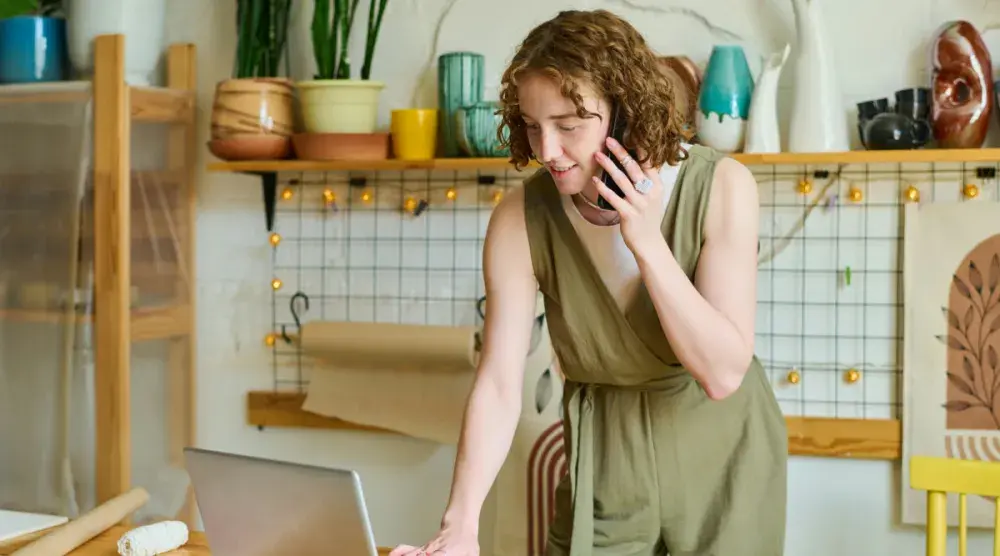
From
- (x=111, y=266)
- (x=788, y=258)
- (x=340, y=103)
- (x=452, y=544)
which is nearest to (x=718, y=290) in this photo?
(x=452, y=544)

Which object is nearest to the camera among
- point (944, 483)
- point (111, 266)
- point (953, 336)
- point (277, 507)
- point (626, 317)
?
point (277, 507)

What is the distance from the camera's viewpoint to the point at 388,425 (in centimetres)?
262

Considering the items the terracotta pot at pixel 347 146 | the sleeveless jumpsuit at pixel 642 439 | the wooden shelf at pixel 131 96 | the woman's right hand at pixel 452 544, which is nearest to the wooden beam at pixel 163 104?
the wooden shelf at pixel 131 96

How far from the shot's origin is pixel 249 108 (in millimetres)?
2500

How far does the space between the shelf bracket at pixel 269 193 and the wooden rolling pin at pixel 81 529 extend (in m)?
0.92

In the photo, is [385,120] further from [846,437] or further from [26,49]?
[846,437]

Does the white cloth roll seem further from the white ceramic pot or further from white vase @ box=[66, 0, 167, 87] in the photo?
white vase @ box=[66, 0, 167, 87]

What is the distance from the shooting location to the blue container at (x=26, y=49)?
8.55 ft

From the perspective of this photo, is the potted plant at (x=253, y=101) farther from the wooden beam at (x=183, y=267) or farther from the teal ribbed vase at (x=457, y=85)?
the teal ribbed vase at (x=457, y=85)

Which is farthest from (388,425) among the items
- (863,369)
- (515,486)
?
A: (863,369)

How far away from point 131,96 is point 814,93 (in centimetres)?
147

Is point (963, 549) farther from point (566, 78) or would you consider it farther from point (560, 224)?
point (566, 78)

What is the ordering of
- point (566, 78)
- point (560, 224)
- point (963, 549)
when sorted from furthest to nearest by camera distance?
point (963, 549), point (560, 224), point (566, 78)

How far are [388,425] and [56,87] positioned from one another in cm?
105
